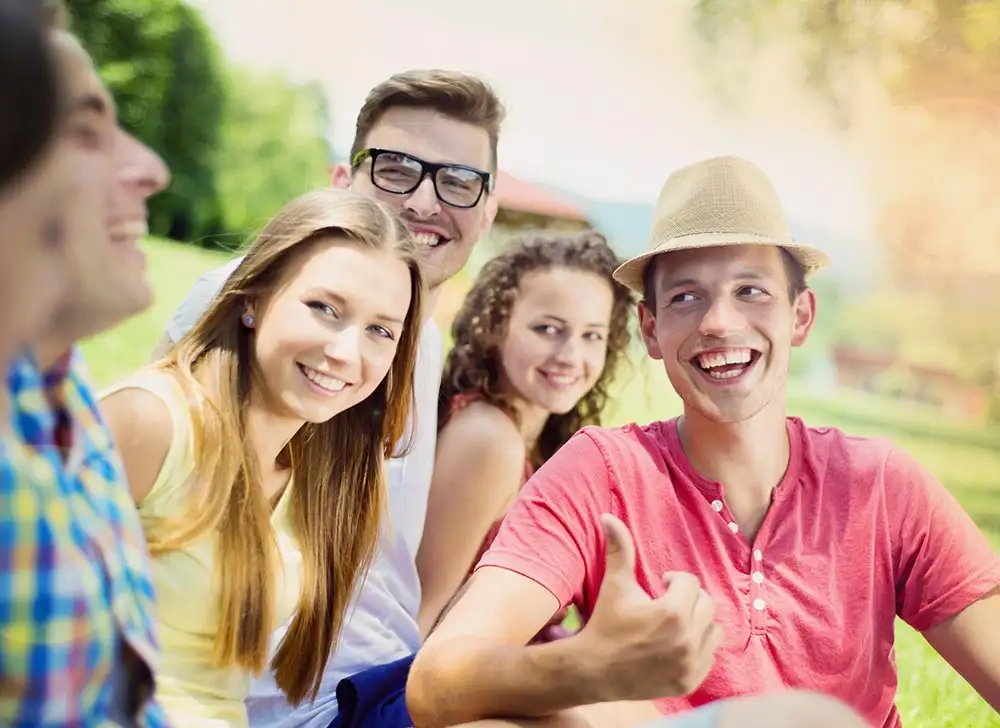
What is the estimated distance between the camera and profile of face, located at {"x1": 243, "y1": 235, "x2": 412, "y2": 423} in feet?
4.99

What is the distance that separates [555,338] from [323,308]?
917 mm

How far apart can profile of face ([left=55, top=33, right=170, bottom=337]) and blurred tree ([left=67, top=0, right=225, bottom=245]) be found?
23.0 feet

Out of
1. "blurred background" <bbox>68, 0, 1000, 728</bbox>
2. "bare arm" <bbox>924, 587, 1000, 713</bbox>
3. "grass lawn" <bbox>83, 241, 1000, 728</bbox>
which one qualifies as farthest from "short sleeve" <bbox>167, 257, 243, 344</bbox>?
"blurred background" <bbox>68, 0, 1000, 728</bbox>

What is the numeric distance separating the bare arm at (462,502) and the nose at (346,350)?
2.32 ft

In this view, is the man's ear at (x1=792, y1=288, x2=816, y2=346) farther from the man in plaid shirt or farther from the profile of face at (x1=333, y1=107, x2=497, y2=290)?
the man in plaid shirt

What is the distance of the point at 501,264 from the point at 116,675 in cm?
179

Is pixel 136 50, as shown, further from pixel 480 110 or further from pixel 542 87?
pixel 480 110

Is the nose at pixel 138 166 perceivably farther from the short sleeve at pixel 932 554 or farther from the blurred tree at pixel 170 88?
the blurred tree at pixel 170 88

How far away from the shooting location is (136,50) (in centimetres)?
798

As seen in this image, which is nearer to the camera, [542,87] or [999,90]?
[999,90]

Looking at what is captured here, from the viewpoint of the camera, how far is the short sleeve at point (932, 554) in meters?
1.47

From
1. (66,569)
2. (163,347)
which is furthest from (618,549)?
(163,347)

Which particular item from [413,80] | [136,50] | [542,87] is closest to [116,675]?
[413,80]

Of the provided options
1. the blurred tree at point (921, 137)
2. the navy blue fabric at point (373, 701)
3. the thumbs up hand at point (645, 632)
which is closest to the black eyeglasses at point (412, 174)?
the navy blue fabric at point (373, 701)
